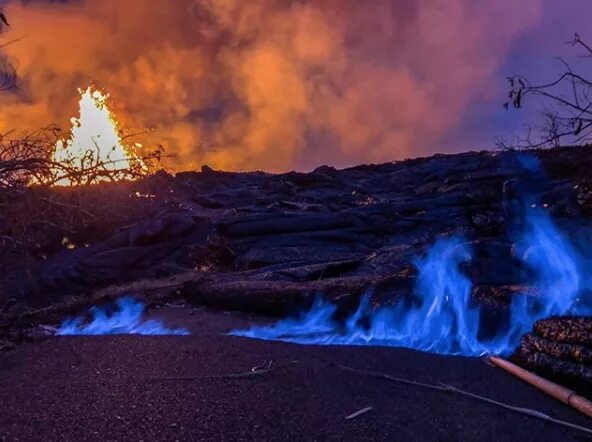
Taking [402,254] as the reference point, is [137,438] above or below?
below

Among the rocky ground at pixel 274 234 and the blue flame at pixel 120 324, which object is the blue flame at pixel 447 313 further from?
the blue flame at pixel 120 324

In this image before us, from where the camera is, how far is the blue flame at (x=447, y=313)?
5.04 meters

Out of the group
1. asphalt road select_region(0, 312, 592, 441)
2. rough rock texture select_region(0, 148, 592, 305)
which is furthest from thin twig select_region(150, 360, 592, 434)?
rough rock texture select_region(0, 148, 592, 305)

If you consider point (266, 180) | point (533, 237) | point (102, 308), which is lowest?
point (102, 308)

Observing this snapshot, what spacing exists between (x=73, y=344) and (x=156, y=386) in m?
2.04

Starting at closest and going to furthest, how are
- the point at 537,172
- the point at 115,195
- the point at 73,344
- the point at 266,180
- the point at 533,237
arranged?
1. the point at 73,344
2. the point at 533,237
3. the point at 115,195
4. the point at 537,172
5. the point at 266,180

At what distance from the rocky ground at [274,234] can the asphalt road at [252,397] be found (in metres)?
0.77

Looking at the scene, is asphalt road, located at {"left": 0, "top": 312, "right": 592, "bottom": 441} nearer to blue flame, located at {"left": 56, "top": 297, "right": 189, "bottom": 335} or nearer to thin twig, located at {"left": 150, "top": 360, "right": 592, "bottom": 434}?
thin twig, located at {"left": 150, "top": 360, "right": 592, "bottom": 434}

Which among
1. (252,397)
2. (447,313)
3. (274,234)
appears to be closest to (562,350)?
(447,313)

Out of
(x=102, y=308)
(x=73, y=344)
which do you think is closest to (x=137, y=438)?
(x=73, y=344)

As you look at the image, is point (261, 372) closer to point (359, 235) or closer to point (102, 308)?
point (102, 308)

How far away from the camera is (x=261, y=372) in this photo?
14.0 feet

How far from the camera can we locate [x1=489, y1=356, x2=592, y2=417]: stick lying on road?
11.3 feet

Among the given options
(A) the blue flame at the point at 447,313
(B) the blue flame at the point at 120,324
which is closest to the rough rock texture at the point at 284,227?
(B) the blue flame at the point at 120,324
